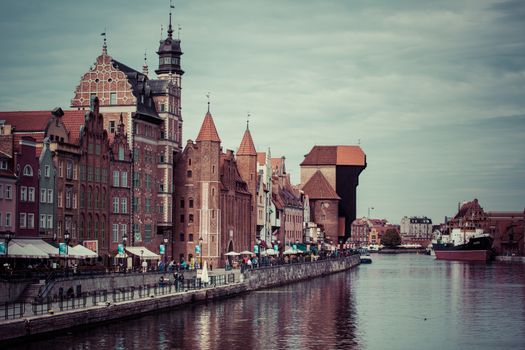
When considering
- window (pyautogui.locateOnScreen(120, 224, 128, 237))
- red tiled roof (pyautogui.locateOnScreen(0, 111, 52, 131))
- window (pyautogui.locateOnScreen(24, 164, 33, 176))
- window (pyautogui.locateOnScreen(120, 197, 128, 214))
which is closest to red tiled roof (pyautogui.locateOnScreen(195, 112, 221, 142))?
window (pyautogui.locateOnScreen(120, 197, 128, 214))

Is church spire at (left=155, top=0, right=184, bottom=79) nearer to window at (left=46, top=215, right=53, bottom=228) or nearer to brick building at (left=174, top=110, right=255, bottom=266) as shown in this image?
brick building at (left=174, top=110, right=255, bottom=266)

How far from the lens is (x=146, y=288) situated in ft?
255

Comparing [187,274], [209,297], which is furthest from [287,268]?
[209,297]

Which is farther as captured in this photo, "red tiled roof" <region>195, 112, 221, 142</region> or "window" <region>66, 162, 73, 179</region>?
"red tiled roof" <region>195, 112, 221, 142</region>

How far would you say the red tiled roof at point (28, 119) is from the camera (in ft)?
287

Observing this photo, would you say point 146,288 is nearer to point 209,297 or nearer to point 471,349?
point 209,297

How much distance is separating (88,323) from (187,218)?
57.3m

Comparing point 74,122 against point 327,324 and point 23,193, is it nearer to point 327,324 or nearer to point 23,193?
point 23,193

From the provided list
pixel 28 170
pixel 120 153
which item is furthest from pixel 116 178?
pixel 28 170

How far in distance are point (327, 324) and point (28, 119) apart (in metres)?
35.9

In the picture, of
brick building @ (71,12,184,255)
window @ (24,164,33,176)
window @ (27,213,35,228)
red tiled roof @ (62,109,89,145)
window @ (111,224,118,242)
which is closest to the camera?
window @ (24,164,33,176)

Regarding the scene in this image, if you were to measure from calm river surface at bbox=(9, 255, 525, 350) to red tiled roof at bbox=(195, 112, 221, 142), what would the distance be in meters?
21.9

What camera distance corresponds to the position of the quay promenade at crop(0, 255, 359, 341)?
54.3m

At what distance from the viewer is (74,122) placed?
93.7 metres
